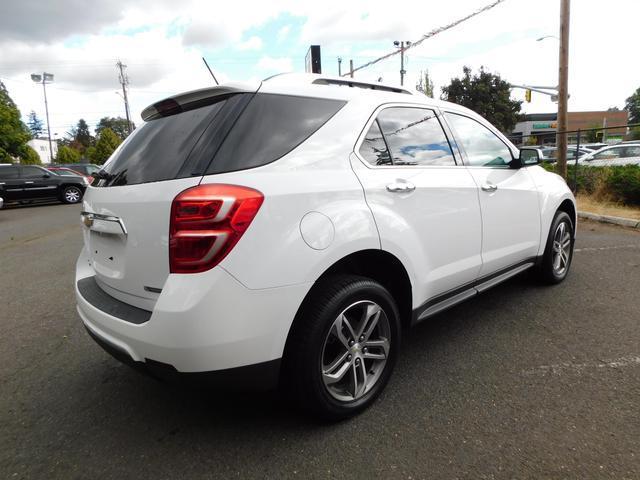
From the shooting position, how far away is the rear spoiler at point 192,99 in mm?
2062

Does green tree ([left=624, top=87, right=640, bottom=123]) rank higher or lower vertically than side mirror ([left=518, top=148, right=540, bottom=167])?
higher

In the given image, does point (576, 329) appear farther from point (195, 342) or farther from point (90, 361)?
point (90, 361)

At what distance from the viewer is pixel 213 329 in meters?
1.72

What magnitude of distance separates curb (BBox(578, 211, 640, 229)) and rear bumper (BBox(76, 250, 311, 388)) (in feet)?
25.4

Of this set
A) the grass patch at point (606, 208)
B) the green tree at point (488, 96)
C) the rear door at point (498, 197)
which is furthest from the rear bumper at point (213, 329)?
the green tree at point (488, 96)

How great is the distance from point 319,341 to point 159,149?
4.07ft

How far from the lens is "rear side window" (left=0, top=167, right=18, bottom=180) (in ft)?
49.9

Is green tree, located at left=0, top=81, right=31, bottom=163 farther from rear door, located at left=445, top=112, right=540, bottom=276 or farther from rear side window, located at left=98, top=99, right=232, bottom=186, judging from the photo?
rear door, located at left=445, top=112, right=540, bottom=276

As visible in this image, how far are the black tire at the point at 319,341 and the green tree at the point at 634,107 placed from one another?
341 ft

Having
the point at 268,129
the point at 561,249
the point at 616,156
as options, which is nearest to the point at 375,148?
the point at 268,129

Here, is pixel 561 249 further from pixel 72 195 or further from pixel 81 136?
pixel 81 136

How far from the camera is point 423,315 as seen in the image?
2609 mm

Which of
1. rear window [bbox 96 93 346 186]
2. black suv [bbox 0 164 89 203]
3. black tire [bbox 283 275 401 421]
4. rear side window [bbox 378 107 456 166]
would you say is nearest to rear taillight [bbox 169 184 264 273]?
rear window [bbox 96 93 346 186]

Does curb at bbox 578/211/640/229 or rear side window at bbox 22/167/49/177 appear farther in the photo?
rear side window at bbox 22/167/49/177
